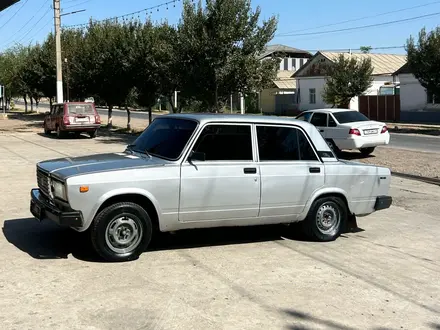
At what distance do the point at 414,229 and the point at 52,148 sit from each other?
1541 cm

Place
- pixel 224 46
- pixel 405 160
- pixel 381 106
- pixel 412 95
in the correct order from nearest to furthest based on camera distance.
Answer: pixel 405 160, pixel 224 46, pixel 412 95, pixel 381 106

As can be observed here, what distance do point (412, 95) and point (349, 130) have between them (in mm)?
28704

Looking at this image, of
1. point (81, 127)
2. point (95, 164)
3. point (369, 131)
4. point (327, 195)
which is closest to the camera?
point (95, 164)

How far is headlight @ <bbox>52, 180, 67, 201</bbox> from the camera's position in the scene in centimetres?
561

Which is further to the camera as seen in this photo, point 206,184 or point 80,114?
point 80,114

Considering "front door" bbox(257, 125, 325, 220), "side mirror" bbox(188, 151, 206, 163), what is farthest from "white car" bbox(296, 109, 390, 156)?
"side mirror" bbox(188, 151, 206, 163)

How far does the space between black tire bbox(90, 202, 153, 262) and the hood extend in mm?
448

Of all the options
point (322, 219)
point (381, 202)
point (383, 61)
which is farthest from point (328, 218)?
point (383, 61)

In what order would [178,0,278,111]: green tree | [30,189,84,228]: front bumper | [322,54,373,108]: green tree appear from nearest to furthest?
[30,189,84,228]: front bumper → [178,0,278,111]: green tree → [322,54,373,108]: green tree

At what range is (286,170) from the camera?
6590mm

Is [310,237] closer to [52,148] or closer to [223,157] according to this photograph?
[223,157]

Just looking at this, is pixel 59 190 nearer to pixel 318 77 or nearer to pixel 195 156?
pixel 195 156

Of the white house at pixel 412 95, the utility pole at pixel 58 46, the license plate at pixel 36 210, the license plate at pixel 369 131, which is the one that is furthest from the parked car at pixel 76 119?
the white house at pixel 412 95

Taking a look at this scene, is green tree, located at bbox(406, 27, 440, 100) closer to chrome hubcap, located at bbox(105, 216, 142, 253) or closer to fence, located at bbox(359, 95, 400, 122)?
fence, located at bbox(359, 95, 400, 122)
